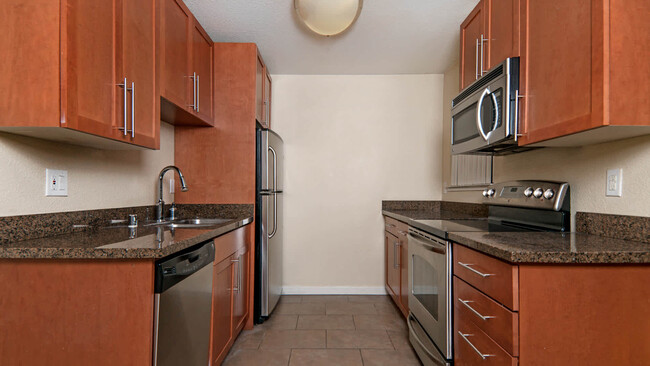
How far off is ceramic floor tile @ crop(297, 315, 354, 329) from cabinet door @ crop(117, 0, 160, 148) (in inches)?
72.5

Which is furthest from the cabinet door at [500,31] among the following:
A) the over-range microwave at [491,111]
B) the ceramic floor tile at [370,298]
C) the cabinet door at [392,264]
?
the ceramic floor tile at [370,298]

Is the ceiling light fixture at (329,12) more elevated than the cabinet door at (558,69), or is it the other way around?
the ceiling light fixture at (329,12)

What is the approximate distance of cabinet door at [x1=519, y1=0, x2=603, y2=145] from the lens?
3.95ft

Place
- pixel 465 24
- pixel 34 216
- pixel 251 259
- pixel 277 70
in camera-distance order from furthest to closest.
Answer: pixel 277 70, pixel 251 259, pixel 465 24, pixel 34 216

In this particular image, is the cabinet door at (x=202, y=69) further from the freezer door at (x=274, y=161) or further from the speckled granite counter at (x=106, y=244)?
the speckled granite counter at (x=106, y=244)

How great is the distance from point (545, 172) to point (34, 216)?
2.54m

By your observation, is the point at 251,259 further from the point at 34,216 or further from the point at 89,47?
the point at 89,47

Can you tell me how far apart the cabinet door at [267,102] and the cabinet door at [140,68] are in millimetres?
1380

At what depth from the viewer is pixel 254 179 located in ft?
8.75

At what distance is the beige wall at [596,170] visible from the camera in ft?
4.43

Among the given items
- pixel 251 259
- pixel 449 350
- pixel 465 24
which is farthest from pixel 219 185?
pixel 465 24

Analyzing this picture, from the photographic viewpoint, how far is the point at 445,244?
171 centimetres

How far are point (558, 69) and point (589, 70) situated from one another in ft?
0.51

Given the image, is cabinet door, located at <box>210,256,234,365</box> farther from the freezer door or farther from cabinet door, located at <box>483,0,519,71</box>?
cabinet door, located at <box>483,0,519,71</box>
